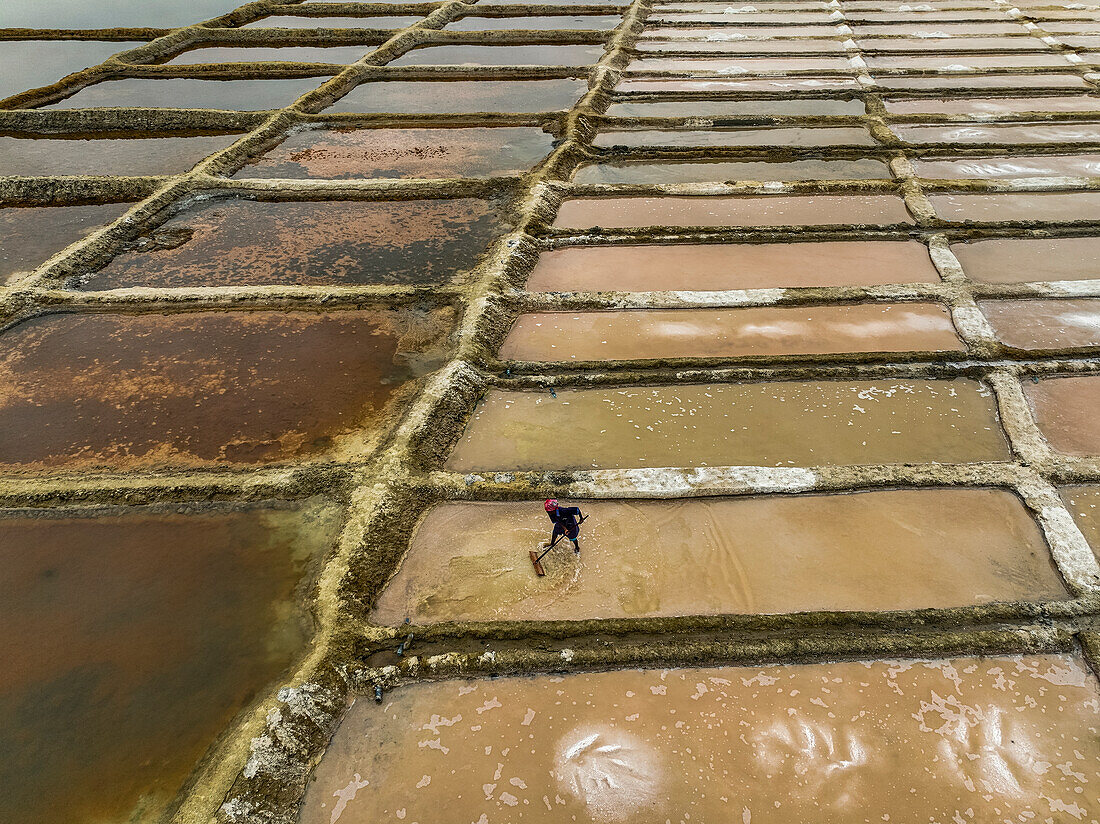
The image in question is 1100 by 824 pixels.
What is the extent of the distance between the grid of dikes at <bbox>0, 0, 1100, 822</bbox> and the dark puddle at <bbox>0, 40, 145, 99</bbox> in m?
6.03

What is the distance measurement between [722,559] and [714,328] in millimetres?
2979

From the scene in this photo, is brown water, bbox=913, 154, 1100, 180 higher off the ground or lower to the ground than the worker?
higher

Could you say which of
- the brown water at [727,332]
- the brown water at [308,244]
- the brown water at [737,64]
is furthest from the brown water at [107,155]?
the brown water at [737,64]

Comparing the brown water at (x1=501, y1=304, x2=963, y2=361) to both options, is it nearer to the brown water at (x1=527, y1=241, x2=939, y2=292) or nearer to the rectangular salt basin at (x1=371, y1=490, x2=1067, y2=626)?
the brown water at (x1=527, y1=241, x2=939, y2=292)

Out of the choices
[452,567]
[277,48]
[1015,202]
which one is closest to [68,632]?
[452,567]

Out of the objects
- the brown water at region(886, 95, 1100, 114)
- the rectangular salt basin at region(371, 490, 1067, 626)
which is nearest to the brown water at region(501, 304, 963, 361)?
the rectangular salt basin at region(371, 490, 1067, 626)

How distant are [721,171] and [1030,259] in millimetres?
4232

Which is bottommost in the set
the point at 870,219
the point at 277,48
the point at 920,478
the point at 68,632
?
the point at 68,632

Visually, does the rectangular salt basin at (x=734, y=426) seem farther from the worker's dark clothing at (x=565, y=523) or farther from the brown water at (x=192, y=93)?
the brown water at (x=192, y=93)

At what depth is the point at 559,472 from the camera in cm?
525

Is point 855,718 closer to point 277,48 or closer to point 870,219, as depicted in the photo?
point 870,219

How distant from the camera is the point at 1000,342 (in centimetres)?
641

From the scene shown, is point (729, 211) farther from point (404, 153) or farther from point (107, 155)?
point (107, 155)

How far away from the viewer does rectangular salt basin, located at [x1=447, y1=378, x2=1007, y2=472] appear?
5.37m
